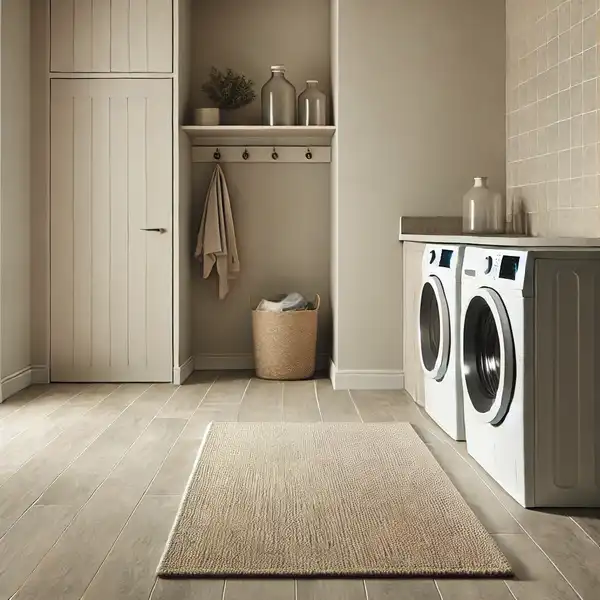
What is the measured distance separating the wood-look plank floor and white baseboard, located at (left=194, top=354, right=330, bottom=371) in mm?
815

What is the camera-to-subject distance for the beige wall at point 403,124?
13.7ft

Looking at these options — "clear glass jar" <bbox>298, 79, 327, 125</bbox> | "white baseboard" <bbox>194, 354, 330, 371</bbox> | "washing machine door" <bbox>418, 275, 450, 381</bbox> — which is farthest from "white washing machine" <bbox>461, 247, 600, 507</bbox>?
"white baseboard" <bbox>194, 354, 330, 371</bbox>

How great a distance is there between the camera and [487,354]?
2801mm

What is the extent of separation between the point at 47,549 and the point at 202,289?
2.98 metres

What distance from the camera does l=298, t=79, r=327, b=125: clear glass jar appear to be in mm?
4469

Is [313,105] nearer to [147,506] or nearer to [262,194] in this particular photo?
[262,194]

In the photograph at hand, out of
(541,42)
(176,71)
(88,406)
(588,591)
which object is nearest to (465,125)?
(541,42)

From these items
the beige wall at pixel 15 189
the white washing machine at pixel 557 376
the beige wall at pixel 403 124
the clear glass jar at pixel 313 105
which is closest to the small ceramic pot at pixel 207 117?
the clear glass jar at pixel 313 105

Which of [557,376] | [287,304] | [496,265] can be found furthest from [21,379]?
[557,376]

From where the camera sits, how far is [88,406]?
3.77 m

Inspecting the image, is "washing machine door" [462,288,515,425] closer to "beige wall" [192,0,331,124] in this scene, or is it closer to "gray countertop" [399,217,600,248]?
"gray countertop" [399,217,600,248]

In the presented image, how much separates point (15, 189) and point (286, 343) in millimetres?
1694

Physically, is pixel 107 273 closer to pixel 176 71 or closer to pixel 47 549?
pixel 176 71

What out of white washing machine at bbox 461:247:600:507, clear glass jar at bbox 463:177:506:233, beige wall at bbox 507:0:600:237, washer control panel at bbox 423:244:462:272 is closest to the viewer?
white washing machine at bbox 461:247:600:507
